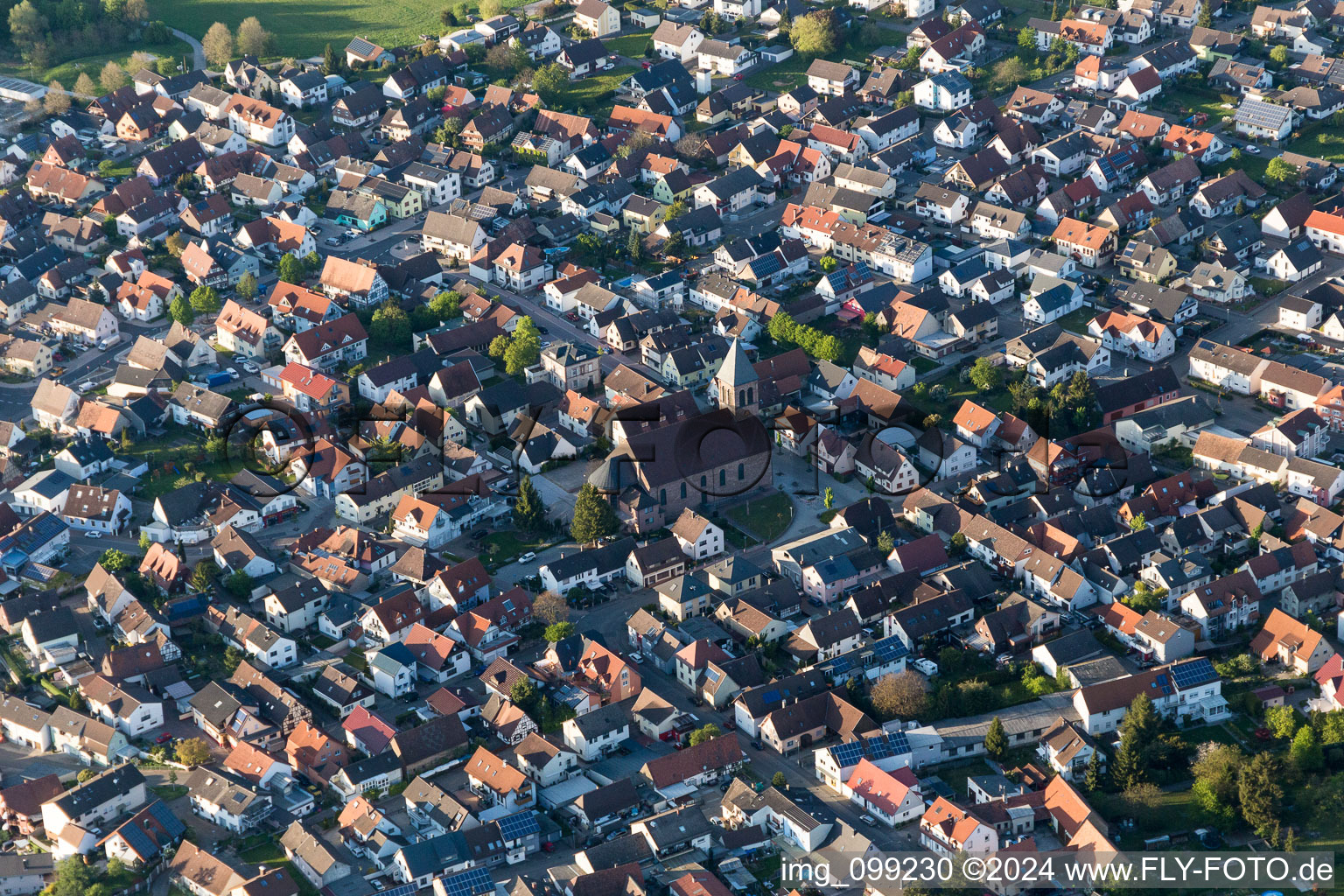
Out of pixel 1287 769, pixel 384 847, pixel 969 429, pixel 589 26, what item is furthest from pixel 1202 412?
pixel 589 26

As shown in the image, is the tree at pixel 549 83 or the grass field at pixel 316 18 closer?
the tree at pixel 549 83

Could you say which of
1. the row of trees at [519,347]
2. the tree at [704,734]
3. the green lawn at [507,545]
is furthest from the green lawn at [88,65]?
the tree at [704,734]

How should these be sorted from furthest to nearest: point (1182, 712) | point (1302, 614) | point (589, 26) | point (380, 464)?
point (589, 26) → point (380, 464) → point (1302, 614) → point (1182, 712)

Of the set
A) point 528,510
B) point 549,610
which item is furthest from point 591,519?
point 549,610

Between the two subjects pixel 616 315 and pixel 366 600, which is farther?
pixel 616 315

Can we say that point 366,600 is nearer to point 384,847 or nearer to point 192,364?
point 384,847

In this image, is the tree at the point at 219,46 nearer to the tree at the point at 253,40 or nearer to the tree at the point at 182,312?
the tree at the point at 253,40
